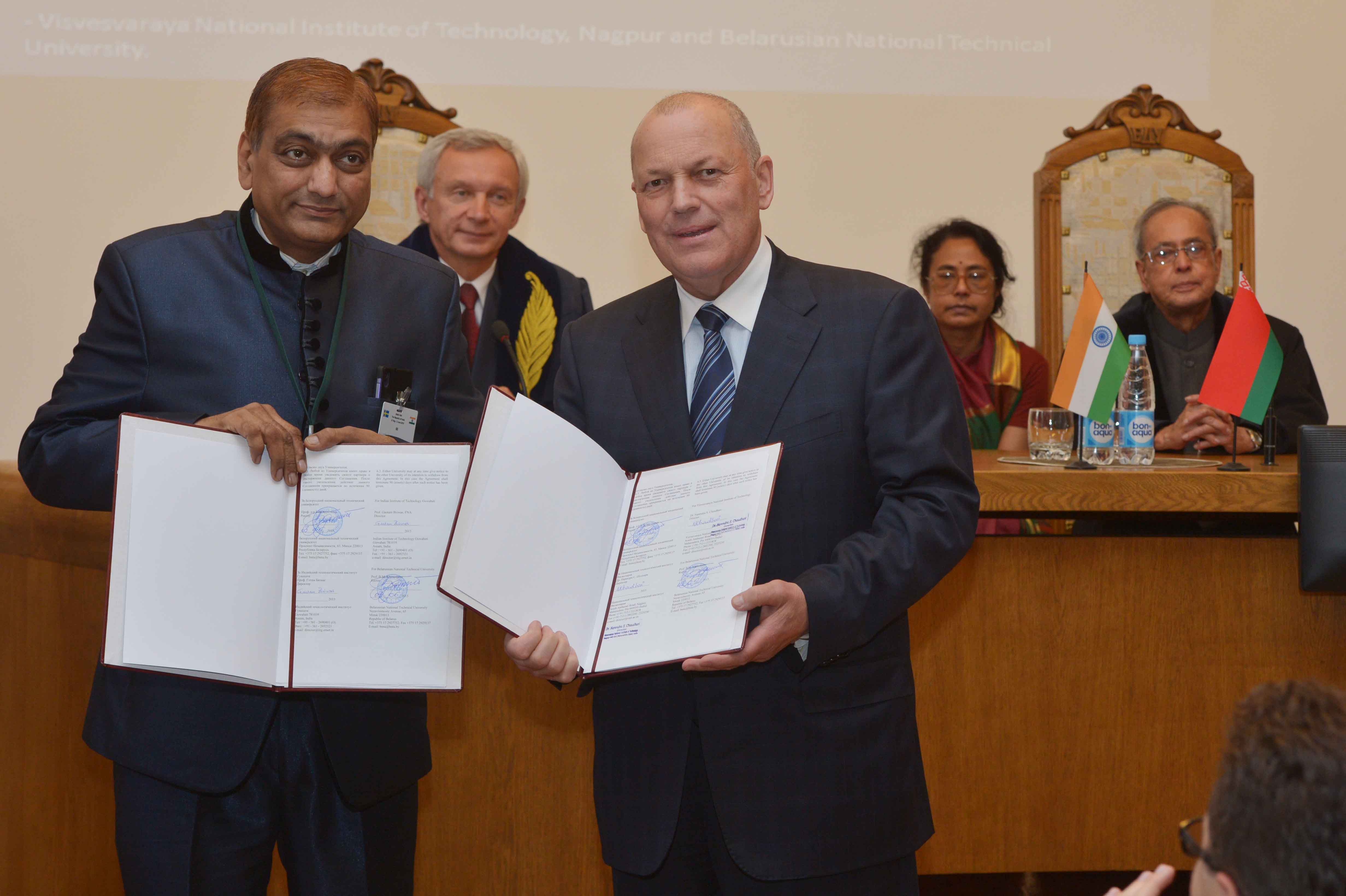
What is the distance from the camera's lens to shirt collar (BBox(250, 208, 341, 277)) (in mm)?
1650

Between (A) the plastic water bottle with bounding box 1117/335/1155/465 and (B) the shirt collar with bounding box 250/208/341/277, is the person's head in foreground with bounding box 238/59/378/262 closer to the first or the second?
(B) the shirt collar with bounding box 250/208/341/277

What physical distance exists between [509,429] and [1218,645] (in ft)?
6.50

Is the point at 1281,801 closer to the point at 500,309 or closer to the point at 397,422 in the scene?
the point at 397,422

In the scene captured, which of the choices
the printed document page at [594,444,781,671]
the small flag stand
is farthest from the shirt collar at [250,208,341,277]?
the small flag stand

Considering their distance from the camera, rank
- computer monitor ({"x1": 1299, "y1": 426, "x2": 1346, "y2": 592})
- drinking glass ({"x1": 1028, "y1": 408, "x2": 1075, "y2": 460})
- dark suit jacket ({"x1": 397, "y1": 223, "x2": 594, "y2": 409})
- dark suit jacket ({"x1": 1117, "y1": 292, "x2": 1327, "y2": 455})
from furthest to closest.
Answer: dark suit jacket ({"x1": 397, "y1": 223, "x2": 594, "y2": 409})
dark suit jacket ({"x1": 1117, "y1": 292, "x2": 1327, "y2": 455})
drinking glass ({"x1": 1028, "y1": 408, "x2": 1075, "y2": 460})
computer monitor ({"x1": 1299, "y1": 426, "x2": 1346, "y2": 592})

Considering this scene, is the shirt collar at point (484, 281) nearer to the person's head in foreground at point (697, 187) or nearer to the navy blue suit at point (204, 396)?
the navy blue suit at point (204, 396)

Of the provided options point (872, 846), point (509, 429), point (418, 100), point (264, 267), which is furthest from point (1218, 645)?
point (418, 100)

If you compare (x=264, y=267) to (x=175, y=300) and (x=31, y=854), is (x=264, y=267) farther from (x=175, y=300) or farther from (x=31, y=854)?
(x=31, y=854)

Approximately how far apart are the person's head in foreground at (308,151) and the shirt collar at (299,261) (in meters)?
0.02

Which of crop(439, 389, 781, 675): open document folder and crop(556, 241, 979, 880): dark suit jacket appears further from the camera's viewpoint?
crop(556, 241, 979, 880): dark suit jacket

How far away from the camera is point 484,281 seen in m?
3.62

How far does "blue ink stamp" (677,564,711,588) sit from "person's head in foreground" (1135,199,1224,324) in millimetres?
2601

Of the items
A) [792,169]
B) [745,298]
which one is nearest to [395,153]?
[792,169]

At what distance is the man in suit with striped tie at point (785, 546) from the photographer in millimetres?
1447
